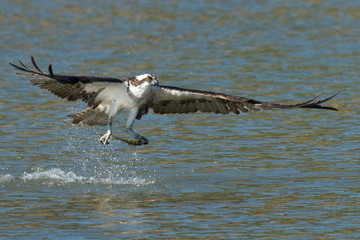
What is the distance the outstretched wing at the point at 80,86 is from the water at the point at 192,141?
4.77 ft

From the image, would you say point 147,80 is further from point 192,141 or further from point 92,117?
point 192,141

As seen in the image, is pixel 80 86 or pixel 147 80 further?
pixel 80 86

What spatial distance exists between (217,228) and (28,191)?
3860 millimetres

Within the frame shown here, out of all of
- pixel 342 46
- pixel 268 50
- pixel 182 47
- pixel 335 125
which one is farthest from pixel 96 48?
pixel 335 125

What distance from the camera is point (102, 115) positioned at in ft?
52.2

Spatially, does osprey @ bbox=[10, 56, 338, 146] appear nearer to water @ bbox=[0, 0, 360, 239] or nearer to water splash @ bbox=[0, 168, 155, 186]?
water splash @ bbox=[0, 168, 155, 186]

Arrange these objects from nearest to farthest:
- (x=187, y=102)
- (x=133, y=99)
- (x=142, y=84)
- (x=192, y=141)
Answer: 1. (x=142, y=84)
2. (x=133, y=99)
3. (x=187, y=102)
4. (x=192, y=141)

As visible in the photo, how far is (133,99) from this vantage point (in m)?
15.5

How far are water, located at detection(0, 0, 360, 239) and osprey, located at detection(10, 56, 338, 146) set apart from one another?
3.38ft

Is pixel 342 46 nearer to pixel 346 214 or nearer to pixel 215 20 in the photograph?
pixel 215 20

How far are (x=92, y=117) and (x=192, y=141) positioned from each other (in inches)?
126

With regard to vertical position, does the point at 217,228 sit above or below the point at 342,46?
below

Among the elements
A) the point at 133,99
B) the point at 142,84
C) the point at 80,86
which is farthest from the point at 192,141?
the point at 80,86

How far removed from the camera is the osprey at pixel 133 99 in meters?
14.9
